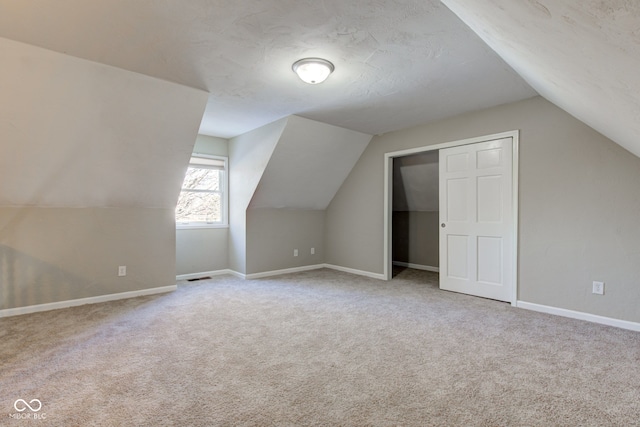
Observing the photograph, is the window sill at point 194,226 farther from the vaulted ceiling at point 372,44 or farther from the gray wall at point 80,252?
the vaulted ceiling at point 372,44

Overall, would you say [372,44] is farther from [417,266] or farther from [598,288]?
[417,266]

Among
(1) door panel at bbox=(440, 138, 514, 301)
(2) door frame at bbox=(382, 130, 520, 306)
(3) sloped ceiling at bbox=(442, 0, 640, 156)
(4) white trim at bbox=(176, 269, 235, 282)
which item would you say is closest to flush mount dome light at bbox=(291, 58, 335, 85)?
(3) sloped ceiling at bbox=(442, 0, 640, 156)

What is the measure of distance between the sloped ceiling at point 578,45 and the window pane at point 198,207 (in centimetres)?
440

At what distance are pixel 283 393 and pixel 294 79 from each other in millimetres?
2600

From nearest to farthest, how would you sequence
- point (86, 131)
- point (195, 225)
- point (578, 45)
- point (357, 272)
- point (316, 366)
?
point (578, 45)
point (316, 366)
point (86, 131)
point (195, 225)
point (357, 272)

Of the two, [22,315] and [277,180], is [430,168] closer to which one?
[277,180]

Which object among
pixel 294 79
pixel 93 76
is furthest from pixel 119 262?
pixel 294 79

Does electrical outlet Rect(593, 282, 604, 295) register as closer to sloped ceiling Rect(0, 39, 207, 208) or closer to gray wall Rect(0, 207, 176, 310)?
sloped ceiling Rect(0, 39, 207, 208)

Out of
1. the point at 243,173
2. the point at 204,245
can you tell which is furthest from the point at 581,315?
the point at 204,245

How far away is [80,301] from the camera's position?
3619mm

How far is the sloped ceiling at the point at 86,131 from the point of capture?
8.50 feet

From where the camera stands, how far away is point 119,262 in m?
3.90

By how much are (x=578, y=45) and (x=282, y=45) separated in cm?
182

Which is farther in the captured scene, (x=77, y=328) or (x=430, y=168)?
(x=430, y=168)
